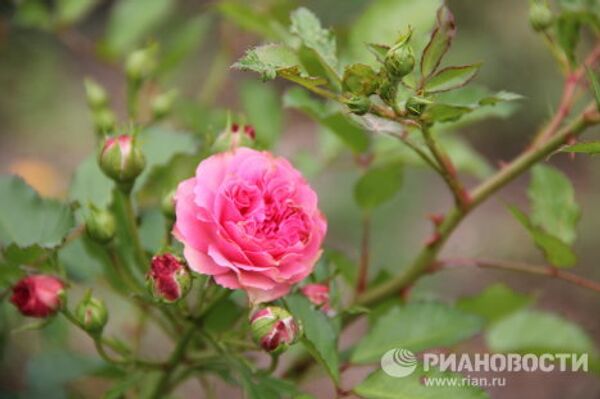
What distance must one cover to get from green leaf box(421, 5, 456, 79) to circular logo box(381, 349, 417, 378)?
31 cm

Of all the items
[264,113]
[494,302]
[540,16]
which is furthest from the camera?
[264,113]

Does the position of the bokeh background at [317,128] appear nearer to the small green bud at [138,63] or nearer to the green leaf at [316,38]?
the small green bud at [138,63]

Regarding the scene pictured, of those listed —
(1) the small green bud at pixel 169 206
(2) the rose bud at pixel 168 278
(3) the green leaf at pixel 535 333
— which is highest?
(1) the small green bud at pixel 169 206

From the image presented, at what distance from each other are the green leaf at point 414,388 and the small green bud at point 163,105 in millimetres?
552

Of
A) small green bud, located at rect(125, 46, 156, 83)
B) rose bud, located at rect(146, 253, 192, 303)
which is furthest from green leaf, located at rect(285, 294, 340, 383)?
small green bud, located at rect(125, 46, 156, 83)

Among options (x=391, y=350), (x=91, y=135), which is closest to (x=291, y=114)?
(x=91, y=135)

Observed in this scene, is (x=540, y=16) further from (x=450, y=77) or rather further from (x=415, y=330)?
(x=415, y=330)

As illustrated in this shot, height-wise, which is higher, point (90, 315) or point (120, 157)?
point (120, 157)

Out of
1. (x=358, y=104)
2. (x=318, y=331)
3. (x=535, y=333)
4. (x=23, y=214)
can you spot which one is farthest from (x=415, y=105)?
(x=535, y=333)

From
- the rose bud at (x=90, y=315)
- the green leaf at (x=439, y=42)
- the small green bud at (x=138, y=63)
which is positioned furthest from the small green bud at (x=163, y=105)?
the green leaf at (x=439, y=42)

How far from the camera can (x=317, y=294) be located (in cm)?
93

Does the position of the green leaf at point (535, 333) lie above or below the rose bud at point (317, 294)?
below

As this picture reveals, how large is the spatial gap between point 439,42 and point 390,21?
407 millimetres

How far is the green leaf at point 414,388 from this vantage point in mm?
856
